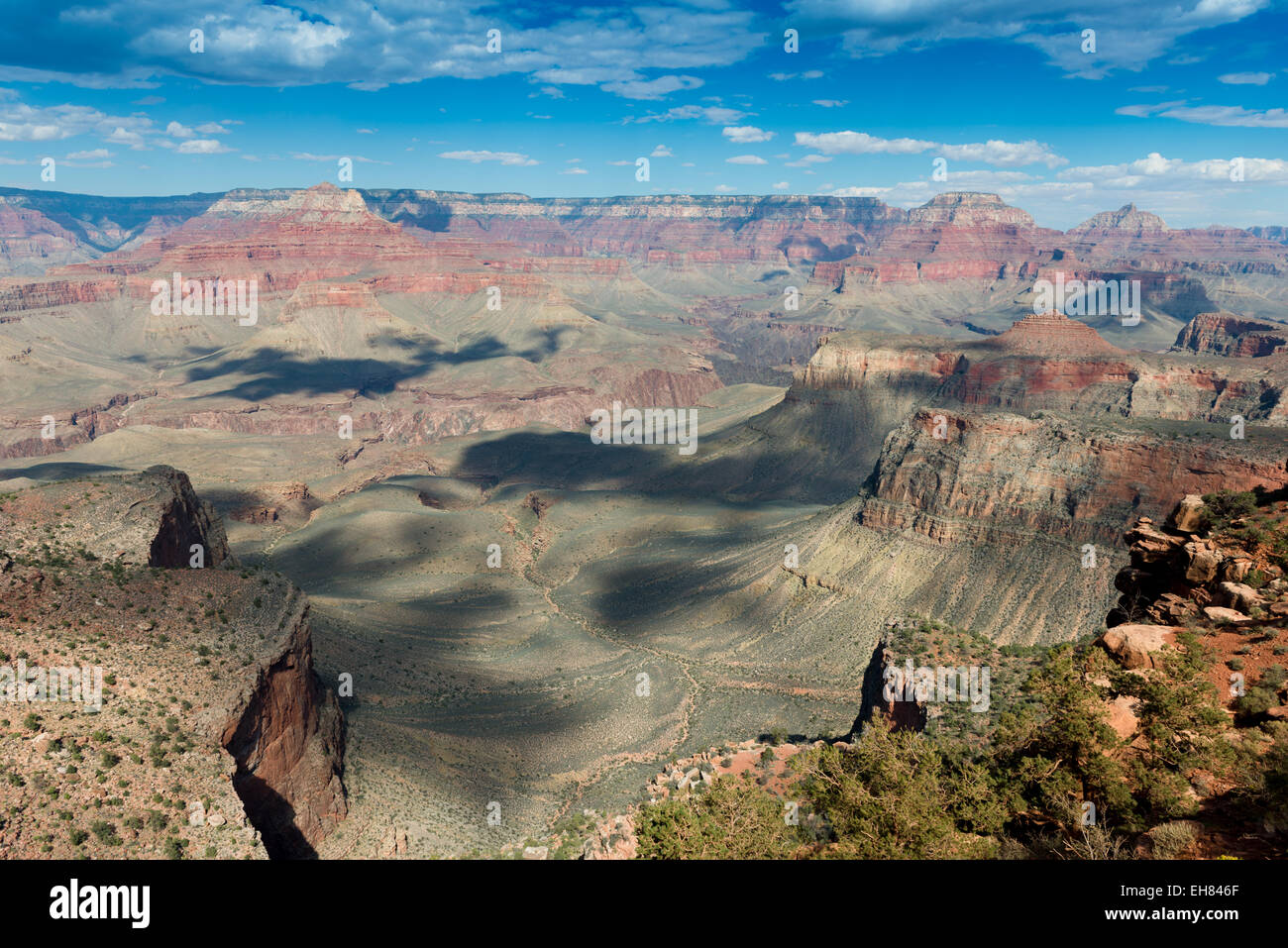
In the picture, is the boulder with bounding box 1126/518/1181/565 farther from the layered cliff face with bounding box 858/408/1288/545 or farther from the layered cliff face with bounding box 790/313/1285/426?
the layered cliff face with bounding box 790/313/1285/426

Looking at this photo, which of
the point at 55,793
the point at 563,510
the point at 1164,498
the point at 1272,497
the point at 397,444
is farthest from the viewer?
the point at 397,444

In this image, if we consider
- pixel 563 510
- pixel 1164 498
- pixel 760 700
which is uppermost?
pixel 1164 498

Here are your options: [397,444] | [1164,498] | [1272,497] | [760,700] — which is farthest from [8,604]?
[397,444]

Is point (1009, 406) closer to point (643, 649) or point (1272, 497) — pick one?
point (643, 649)

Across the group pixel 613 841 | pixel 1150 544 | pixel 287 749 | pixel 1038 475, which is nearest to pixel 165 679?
pixel 287 749

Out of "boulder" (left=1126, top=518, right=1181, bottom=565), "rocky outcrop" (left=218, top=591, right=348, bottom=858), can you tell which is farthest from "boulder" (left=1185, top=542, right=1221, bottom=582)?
"rocky outcrop" (left=218, top=591, right=348, bottom=858)

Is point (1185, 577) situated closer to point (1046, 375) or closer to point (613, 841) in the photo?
point (613, 841)

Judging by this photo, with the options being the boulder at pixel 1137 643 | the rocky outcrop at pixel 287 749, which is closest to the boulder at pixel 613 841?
the rocky outcrop at pixel 287 749
